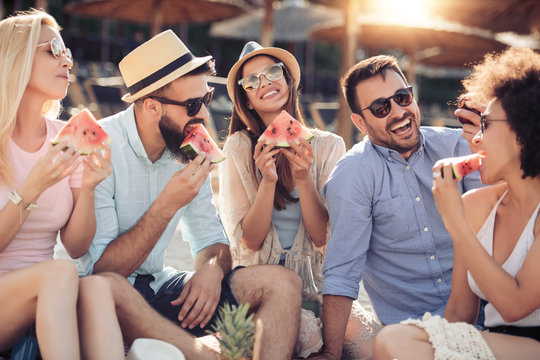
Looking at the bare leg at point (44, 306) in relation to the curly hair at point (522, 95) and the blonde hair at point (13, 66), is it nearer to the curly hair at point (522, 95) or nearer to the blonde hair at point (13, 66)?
the blonde hair at point (13, 66)

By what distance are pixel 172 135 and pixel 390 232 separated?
1.57m

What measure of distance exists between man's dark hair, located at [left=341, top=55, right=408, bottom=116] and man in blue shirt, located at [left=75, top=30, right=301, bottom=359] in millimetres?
985

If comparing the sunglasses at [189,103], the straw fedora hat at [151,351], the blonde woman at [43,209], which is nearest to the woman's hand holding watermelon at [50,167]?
the blonde woman at [43,209]

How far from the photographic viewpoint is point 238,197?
4285 millimetres

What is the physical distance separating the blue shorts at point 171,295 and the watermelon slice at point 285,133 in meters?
0.88

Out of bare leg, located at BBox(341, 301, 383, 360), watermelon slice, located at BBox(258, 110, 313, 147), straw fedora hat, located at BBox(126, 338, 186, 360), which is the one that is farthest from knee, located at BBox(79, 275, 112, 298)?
bare leg, located at BBox(341, 301, 383, 360)

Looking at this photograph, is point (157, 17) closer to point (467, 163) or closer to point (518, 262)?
point (467, 163)

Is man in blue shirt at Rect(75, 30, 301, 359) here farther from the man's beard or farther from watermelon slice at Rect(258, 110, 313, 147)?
watermelon slice at Rect(258, 110, 313, 147)

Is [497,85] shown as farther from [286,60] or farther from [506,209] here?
[286,60]

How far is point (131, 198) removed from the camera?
12.4ft

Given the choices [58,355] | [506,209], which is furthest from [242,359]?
[506,209]

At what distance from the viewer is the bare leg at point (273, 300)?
11.1ft

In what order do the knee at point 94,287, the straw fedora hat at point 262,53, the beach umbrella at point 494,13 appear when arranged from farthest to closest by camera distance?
1. the beach umbrella at point 494,13
2. the straw fedora hat at point 262,53
3. the knee at point 94,287

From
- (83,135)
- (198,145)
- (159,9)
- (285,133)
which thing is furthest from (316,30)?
(83,135)
